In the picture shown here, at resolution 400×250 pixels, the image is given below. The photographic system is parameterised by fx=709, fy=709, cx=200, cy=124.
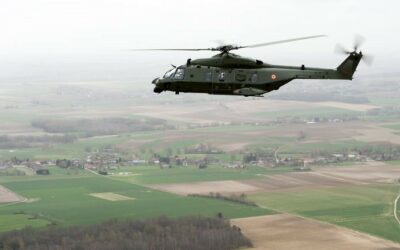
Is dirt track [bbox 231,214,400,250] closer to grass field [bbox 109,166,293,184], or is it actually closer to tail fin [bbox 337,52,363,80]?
grass field [bbox 109,166,293,184]

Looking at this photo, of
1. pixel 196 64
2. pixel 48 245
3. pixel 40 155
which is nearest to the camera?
pixel 196 64

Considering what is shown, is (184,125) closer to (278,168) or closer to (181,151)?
(181,151)

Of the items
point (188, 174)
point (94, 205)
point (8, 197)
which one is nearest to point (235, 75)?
point (94, 205)

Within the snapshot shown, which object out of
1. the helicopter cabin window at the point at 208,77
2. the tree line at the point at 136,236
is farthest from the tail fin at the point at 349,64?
the tree line at the point at 136,236

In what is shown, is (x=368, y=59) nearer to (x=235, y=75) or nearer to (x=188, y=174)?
(x=235, y=75)

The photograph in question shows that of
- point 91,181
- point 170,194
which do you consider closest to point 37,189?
point 91,181

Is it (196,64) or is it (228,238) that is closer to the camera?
(196,64)

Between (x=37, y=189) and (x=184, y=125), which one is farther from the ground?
(x=184, y=125)
